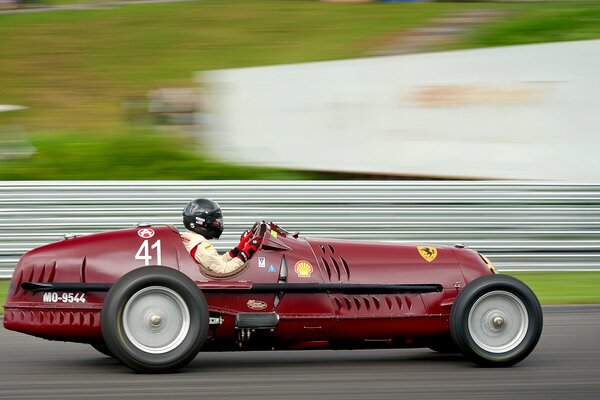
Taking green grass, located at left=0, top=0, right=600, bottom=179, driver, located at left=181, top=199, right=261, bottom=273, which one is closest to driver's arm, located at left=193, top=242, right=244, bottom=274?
driver, located at left=181, top=199, right=261, bottom=273

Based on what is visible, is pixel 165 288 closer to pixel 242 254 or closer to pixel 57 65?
pixel 242 254

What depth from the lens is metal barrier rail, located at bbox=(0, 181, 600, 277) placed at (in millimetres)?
11578

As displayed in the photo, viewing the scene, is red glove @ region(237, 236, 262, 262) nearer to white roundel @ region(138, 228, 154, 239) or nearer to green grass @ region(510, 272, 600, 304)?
white roundel @ region(138, 228, 154, 239)

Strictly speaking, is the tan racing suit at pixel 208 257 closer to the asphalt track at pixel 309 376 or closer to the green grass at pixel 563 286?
the asphalt track at pixel 309 376

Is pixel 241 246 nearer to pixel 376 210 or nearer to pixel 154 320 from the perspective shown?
pixel 154 320

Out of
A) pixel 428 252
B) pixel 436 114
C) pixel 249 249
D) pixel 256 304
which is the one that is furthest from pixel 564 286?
pixel 256 304

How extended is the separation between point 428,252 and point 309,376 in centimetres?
129

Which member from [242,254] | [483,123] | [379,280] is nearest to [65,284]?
[242,254]

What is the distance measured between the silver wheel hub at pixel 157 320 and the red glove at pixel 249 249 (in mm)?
557

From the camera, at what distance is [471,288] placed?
23.1ft

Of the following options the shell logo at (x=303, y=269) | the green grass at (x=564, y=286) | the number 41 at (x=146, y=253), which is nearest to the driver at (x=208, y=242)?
the number 41 at (x=146, y=253)

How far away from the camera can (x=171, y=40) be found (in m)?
23.4

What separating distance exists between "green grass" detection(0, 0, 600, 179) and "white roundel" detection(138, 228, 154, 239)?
10.4m

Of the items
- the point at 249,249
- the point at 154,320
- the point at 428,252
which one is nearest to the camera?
the point at 154,320
